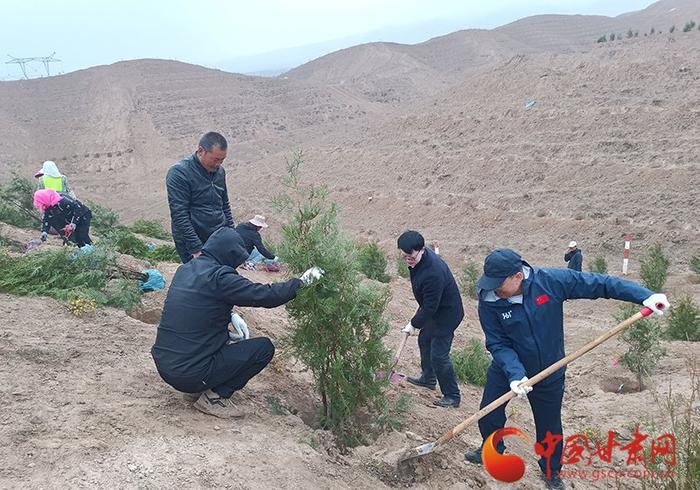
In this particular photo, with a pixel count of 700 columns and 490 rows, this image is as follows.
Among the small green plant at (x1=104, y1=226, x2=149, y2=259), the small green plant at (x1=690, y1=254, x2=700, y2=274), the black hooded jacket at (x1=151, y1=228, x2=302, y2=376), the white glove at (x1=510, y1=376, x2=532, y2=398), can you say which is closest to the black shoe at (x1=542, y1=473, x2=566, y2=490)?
the white glove at (x1=510, y1=376, x2=532, y2=398)

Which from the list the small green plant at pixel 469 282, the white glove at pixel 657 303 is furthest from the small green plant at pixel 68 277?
the small green plant at pixel 469 282

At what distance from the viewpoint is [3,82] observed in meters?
39.9

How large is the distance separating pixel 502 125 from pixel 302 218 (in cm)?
1664

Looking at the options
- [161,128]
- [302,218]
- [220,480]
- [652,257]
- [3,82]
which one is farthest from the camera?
[3,82]

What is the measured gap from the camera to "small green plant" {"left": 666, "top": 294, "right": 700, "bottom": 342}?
7.69 metres

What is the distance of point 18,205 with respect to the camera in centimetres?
1081

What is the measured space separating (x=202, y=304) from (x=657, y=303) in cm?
298

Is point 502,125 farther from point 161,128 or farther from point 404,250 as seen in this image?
point 161,128

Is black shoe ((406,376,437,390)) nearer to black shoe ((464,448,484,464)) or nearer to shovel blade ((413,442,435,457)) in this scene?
black shoe ((464,448,484,464))

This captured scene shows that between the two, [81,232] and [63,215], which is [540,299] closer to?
[81,232]

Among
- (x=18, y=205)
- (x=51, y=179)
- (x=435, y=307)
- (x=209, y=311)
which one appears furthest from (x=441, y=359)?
(x=18, y=205)

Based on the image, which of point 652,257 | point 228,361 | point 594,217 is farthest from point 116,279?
point 594,217

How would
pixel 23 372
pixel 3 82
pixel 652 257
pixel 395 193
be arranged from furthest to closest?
pixel 3 82 → pixel 395 193 → pixel 652 257 → pixel 23 372

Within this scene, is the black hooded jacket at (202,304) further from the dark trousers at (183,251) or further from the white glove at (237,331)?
the dark trousers at (183,251)
